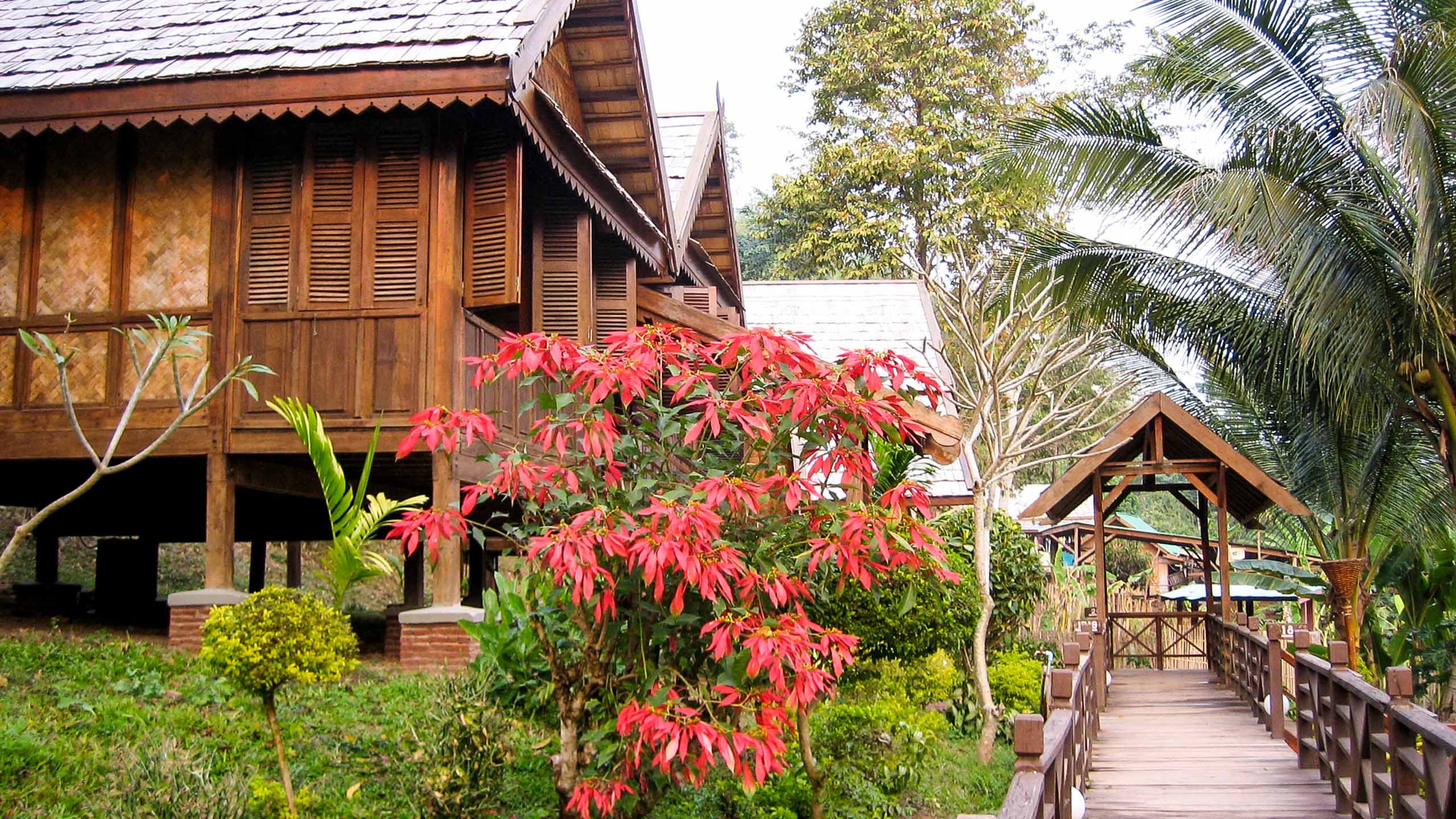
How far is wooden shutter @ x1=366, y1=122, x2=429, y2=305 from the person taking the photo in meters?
9.77

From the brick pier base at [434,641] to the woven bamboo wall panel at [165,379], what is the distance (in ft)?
8.17

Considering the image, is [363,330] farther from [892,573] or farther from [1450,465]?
[1450,465]

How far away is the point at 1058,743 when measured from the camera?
20.5ft

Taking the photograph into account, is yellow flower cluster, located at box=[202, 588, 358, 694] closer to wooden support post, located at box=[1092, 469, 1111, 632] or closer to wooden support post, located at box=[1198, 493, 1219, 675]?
wooden support post, located at box=[1092, 469, 1111, 632]

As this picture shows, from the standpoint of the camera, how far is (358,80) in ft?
30.2

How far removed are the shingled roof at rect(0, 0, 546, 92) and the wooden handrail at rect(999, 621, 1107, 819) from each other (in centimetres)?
587

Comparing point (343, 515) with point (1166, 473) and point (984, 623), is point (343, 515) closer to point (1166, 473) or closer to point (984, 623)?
point (984, 623)

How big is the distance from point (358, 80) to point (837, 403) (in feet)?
17.4

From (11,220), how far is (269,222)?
2.30 meters

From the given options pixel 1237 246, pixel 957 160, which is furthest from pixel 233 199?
pixel 957 160

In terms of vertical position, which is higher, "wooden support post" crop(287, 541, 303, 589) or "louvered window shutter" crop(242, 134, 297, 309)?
"louvered window shutter" crop(242, 134, 297, 309)

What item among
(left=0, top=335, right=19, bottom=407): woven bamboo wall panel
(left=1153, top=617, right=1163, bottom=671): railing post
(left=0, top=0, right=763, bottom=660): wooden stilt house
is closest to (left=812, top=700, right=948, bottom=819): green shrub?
(left=0, top=0, right=763, bottom=660): wooden stilt house

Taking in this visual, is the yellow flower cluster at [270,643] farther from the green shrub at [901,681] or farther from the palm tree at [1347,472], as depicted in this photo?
the palm tree at [1347,472]

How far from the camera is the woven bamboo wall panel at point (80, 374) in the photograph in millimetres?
9906
